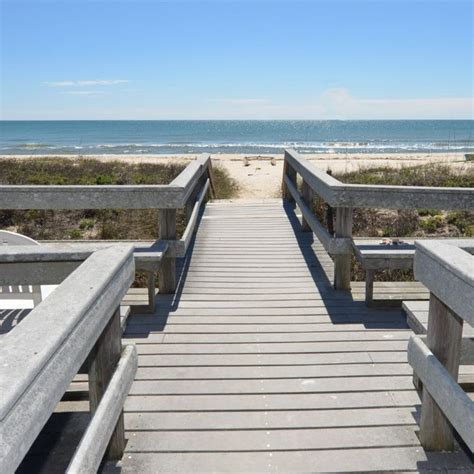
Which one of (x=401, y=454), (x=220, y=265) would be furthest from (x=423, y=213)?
(x=401, y=454)

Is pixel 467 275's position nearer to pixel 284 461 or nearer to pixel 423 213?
pixel 284 461

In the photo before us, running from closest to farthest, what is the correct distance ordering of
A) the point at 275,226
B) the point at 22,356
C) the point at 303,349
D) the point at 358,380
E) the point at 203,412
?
the point at 22,356 < the point at 203,412 < the point at 358,380 < the point at 303,349 < the point at 275,226

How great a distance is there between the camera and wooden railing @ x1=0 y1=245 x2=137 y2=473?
3.86 ft

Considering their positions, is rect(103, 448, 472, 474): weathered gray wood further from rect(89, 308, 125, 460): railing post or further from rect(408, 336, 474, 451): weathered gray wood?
rect(89, 308, 125, 460): railing post

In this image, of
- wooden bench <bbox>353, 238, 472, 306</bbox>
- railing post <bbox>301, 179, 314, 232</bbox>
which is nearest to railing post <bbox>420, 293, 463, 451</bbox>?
wooden bench <bbox>353, 238, 472, 306</bbox>

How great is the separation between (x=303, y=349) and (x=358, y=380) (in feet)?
1.79

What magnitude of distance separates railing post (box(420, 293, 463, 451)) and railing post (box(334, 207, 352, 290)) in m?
2.27

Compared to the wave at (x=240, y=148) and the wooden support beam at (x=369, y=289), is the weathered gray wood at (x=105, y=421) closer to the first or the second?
the wooden support beam at (x=369, y=289)

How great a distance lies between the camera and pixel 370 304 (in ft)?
15.0

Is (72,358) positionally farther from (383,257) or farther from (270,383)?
(383,257)

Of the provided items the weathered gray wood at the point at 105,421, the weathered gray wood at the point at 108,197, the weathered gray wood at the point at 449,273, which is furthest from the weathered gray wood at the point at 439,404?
the weathered gray wood at the point at 108,197

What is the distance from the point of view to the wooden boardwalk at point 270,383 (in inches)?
105

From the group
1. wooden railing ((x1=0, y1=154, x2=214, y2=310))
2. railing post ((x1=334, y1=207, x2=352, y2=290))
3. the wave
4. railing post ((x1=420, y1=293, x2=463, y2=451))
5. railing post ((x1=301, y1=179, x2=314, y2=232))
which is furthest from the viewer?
the wave

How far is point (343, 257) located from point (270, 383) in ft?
6.28
